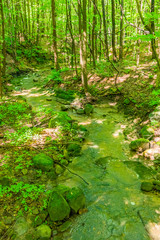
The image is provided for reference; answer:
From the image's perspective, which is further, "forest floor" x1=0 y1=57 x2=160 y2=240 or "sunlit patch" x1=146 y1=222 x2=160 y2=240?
"forest floor" x1=0 y1=57 x2=160 y2=240

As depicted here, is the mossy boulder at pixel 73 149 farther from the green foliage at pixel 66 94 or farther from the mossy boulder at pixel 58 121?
the green foliage at pixel 66 94

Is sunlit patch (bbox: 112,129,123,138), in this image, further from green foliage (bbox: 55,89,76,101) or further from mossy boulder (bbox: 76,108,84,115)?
green foliage (bbox: 55,89,76,101)

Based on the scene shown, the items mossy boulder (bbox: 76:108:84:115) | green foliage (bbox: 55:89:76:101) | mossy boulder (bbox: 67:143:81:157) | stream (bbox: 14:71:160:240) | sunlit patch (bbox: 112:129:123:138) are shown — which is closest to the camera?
stream (bbox: 14:71:160:240)

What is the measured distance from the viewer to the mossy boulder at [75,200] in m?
3.65

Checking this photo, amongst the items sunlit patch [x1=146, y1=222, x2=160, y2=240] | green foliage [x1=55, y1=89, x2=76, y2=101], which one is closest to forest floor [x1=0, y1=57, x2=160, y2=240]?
sunlit patch [x1=146, y1=222, x2=160, y2=240]

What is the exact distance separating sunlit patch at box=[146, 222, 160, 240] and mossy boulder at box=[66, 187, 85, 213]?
145cm

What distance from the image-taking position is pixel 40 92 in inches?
525

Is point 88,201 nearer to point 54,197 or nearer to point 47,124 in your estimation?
point 54,197

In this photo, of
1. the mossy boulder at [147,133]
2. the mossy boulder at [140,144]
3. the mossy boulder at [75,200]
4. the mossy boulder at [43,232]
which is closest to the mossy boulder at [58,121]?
the mossy boulder at [140,144]

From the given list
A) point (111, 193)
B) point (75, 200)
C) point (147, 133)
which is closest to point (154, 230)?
point (111, 193)

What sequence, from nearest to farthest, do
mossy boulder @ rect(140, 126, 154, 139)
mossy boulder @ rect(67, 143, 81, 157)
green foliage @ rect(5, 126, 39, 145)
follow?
green foliage @ rect(5, 126, 39, 145), mossy boulder @ rect(67, 143, 81, 157), mossy boulder @ rect(140, 126, 154, 139)

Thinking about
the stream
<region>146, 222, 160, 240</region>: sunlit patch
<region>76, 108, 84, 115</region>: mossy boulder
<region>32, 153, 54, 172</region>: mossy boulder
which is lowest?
<region>146, 222, 160, 240</region>: sunlit patch

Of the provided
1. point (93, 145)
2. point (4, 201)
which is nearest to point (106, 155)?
point (93, 145)

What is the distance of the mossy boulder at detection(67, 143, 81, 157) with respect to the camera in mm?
5861
